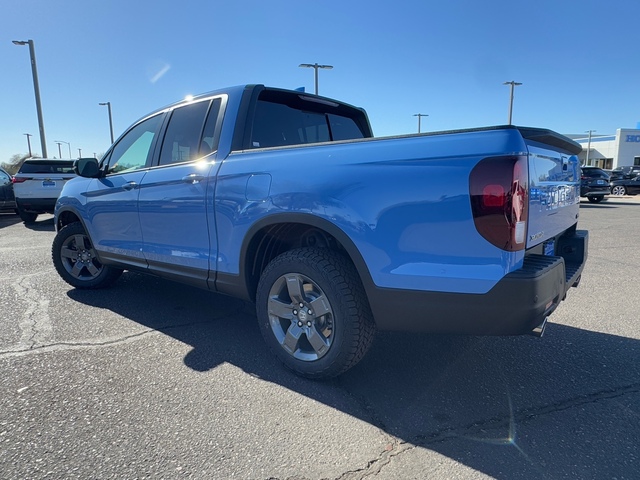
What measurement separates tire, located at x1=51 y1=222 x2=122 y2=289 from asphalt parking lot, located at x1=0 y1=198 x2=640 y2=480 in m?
0.79

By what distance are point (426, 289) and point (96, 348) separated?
8.37ft

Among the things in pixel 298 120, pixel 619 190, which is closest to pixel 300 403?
pixel 298 120

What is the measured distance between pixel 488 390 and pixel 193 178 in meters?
2.53

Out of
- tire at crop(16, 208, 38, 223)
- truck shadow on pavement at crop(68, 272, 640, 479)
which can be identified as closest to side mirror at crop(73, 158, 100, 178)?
truck shadow on pavement at crop(68, 272, 640, 479)

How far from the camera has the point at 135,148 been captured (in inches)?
168

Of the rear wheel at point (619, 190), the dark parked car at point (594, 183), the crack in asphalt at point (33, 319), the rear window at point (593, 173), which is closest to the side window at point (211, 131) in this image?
the crack in asphalt at point (33, 319)

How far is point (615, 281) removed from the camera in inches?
206

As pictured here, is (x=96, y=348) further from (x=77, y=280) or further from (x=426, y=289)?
(x=426, y=289)

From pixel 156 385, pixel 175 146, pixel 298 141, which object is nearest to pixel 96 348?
pixel 156 385

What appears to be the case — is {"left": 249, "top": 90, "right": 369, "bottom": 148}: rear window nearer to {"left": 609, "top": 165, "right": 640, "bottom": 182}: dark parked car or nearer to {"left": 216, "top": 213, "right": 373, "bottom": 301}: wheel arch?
{"left": 216, "top": 213, "right": 373, "bottom": 301}: wheel arch

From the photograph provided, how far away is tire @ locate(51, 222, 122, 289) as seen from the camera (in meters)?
4.86

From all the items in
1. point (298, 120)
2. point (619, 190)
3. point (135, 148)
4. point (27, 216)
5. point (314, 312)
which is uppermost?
point (298, 120)

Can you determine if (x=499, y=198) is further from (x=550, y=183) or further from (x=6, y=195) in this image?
(x=6, y=195)

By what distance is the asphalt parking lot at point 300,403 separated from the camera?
2010mm
